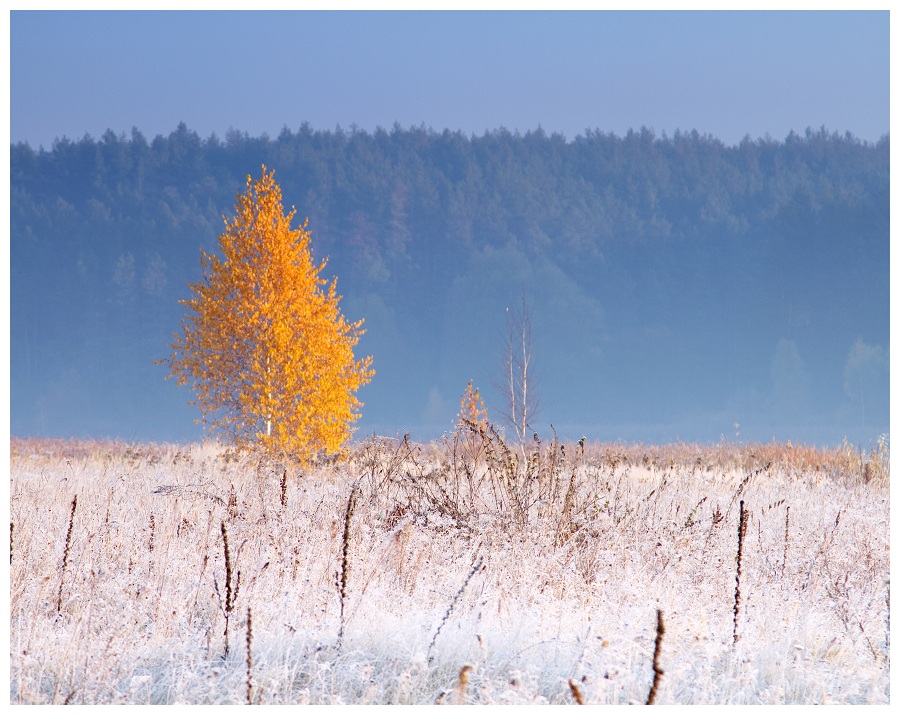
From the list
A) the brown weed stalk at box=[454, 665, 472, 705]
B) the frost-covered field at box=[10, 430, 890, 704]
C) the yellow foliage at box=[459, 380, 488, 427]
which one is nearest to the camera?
the brown weed stalk at box=[454, 665, 472, 705]

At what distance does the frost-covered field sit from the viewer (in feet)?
10.4

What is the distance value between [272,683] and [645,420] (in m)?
80.5

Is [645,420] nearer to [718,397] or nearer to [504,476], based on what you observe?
[718,397]

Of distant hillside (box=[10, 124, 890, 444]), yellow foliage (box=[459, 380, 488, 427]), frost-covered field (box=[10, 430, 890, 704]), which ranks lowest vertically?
frost-covered field (box=[10, 430, 890, 704])

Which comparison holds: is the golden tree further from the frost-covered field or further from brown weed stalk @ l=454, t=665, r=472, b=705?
brown weed stalk @ l=454, t=665, r=472, b=705

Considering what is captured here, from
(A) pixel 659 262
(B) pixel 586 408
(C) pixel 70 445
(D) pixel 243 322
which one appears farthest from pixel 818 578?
(A) pixel 659 262

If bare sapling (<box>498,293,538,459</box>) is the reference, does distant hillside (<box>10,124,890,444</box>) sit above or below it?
above

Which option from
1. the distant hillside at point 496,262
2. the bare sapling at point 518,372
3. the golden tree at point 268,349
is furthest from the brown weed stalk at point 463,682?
the distant hillside at point 496,262

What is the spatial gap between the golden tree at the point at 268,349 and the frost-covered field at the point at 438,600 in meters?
4.24

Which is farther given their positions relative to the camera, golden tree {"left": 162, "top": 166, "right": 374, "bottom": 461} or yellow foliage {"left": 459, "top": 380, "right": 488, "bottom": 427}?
yellow foliage {"left": 459, "top": 380, "right": 488, "bottom": 427}

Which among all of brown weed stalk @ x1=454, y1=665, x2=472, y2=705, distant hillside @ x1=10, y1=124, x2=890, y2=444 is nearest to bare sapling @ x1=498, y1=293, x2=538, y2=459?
brown weed stalk @ x1=454, y1=665, x2=472, y2=705

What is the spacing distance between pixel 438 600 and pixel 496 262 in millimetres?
77069

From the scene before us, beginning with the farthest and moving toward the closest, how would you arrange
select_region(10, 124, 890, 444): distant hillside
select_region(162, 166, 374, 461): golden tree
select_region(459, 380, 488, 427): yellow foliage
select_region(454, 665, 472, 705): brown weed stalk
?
1. select_region(10, 124, 890, 444): distant hillside
2. select_region(459, 380, 488, 427): yellow foliage
3. select_region(162, 166, 374, 461): golden tree
4. select_region(454, 665, 472, 705): brown weed stalk

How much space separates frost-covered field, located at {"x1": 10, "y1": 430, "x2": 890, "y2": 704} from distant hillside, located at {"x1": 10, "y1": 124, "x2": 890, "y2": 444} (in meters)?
70.5
